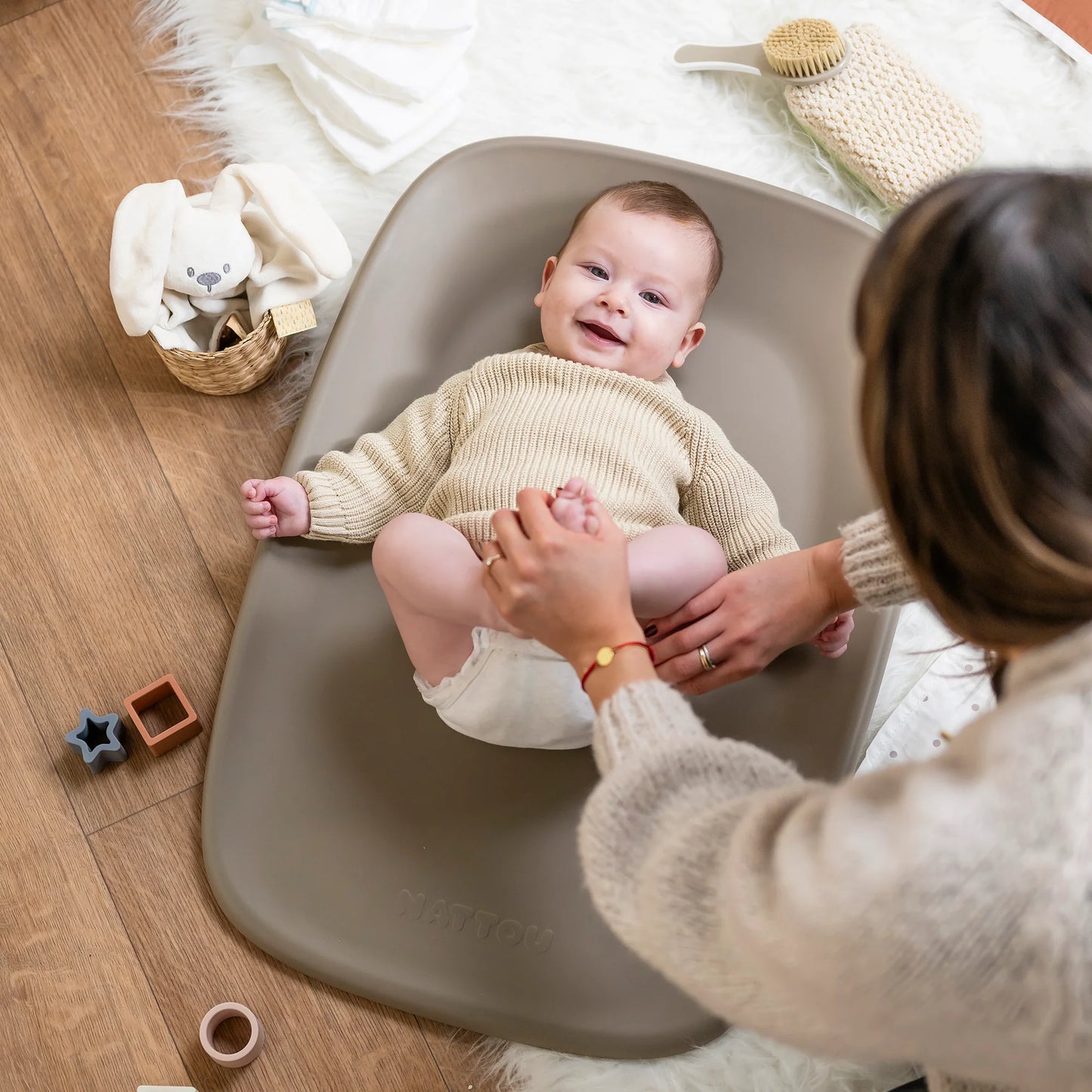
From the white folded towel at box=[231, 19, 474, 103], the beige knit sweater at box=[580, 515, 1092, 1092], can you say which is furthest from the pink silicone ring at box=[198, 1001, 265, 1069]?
the white folded towel at box=[231, 19, 474, 103]

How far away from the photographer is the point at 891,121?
1.34 meters

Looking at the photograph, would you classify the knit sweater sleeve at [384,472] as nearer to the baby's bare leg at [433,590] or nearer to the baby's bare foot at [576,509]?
the baby's bare leg at [433,590]

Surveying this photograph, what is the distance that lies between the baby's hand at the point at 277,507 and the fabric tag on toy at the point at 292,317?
229mm

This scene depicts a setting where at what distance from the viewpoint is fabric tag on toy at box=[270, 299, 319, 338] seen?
1.19m

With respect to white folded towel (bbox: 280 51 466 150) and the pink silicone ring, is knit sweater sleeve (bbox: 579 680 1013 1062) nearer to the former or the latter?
the pink silicone ring

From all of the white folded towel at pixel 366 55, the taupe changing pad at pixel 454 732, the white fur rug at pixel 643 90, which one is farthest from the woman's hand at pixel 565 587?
the white folded towel at pixel 366 55

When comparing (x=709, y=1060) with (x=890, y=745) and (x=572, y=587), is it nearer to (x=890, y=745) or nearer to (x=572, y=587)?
(x=890, y=745)

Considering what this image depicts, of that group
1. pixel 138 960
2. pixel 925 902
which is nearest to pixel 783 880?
pixel 925 902

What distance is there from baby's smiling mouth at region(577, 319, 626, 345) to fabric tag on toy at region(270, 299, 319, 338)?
359mm

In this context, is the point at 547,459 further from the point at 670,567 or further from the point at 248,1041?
the point at 248,1041

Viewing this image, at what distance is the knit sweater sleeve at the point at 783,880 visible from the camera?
0.47m

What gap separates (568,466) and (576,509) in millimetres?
210

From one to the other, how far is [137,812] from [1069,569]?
1.04 metres

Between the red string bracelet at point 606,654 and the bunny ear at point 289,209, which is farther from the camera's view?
the bunny ear at point 289,209
